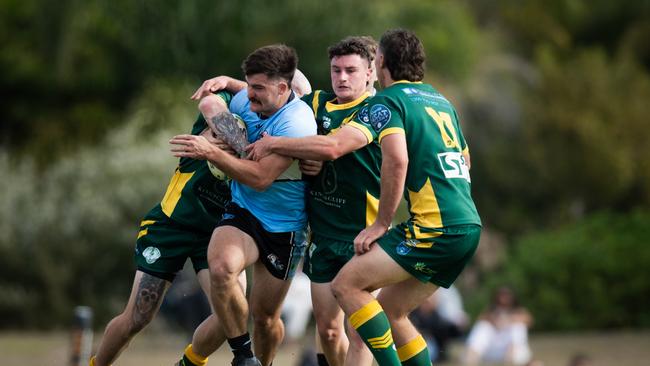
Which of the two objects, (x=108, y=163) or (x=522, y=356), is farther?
(x=108, y=163)

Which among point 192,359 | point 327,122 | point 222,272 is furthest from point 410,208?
point 192,359

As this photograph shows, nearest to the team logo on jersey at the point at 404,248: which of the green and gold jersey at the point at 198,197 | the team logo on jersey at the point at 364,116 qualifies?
the team logo on jersey at the point at 364,116

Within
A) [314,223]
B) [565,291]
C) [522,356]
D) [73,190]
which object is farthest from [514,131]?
[314,223]

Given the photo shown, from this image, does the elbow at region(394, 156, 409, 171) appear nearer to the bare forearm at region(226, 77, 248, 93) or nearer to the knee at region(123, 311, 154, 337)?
the bare forearm at region(226, 77, 248, 93)

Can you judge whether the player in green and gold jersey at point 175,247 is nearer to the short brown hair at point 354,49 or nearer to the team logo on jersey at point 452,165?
the short brown hair at point 354,49

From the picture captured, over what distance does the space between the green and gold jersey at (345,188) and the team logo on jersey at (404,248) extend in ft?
2.20

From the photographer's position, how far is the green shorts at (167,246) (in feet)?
27.3

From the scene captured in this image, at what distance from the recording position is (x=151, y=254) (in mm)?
8344

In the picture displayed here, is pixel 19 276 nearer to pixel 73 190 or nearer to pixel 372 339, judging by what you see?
pixel 73 190

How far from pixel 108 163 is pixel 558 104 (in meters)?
11.0

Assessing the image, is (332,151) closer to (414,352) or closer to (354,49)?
(354,49)

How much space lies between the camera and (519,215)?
96.4 feet

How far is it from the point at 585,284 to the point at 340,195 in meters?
15.3

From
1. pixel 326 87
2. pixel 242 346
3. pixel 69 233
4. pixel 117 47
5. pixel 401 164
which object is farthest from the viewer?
pixel 117 47
